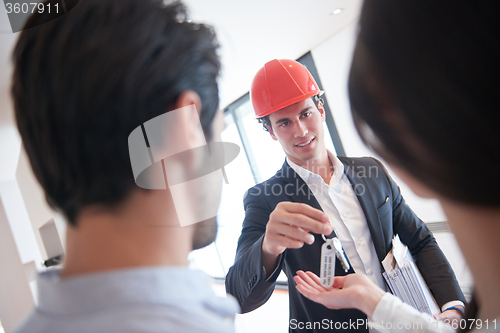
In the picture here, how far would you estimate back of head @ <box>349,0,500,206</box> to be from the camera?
0.30 metres

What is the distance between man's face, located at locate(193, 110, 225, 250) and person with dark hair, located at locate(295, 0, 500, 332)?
193mm

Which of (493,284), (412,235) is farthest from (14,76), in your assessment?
(412,235)

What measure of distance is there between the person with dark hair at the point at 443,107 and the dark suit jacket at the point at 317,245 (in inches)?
20.4

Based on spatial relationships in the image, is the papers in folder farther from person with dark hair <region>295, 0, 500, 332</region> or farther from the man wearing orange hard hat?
person with dark hair <region>295, 0, 500, 332</region>

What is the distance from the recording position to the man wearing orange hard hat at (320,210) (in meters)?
0.84

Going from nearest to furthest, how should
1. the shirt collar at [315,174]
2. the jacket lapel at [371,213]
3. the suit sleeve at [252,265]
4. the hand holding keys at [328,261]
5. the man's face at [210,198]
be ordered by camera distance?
the man's face at [210,198]
the hand holding keys at [328,261]
the suit sleeve at [252,265]
the jacket lapel at [371,213]
the shirt collar at [315,174]

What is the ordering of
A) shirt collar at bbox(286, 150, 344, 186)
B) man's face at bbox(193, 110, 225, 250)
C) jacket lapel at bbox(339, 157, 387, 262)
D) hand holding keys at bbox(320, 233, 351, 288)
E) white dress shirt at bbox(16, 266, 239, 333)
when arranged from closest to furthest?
white dress shirt at bbox(16, 266, 239, 333) < man's face at bbox(193, 110, 225, 250) < hand holding keys at bbox(320, 233, 351, 288) < jacket lapel at bbox(339, 157, 387, 262) < shirt collar at bbox(286, 150, 344, 186)

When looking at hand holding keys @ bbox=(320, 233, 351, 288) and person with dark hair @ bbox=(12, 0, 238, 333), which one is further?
hand holding keys @ bbox=(320, 233, 351, 288)

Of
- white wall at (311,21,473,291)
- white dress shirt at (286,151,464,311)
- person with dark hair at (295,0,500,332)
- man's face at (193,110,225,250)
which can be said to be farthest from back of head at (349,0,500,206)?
white wall at (311,21,473,291)

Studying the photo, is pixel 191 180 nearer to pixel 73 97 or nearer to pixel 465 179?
pixel 73 97

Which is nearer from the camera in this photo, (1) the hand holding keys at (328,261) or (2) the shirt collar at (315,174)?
(1) the hand holding keys at (328,261)

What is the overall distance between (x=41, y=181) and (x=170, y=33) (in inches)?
9.7

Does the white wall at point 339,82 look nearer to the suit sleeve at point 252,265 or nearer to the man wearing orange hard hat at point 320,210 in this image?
the man wearing orange hard hat at point 320,210

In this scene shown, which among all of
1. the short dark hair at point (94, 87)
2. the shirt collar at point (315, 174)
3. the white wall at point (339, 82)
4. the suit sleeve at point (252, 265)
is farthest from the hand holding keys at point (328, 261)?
the white wall at point (339, 82)
